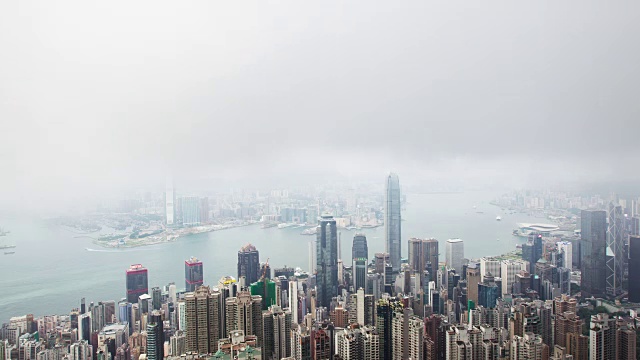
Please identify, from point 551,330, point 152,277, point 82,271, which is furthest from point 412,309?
point 82,271

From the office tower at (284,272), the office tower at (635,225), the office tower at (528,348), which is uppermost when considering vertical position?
the office tower at (635,225)

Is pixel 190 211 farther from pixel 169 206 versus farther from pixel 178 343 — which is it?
pixel 178 343

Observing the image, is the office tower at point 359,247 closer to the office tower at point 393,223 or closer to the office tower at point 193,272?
the office tower at point 393,223

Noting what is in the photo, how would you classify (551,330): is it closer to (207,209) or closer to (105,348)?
(105,348)

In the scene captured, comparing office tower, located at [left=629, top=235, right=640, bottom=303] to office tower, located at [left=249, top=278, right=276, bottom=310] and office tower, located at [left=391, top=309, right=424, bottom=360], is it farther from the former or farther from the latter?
office tower, located at [left=249, top=278, right=276, bottom=310]

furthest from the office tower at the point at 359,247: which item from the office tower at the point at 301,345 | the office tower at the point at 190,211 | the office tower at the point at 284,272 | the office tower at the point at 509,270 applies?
the office tower at the point at 301,345

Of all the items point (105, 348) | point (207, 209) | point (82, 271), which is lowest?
point (105, 348)
